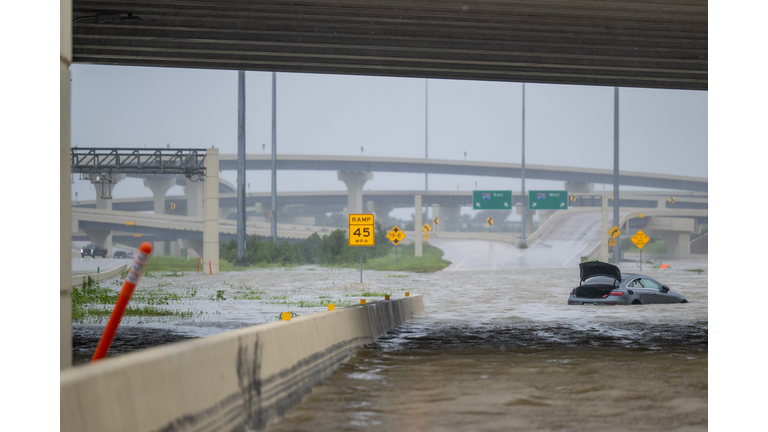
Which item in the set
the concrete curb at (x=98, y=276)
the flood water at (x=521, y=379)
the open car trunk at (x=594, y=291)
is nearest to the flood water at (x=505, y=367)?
the flood water at (x=521, y=379)

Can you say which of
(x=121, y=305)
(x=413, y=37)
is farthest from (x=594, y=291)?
(x=121, y=305)

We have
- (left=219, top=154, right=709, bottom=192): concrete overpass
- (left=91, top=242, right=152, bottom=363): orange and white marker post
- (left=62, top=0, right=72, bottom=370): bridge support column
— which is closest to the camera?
(left=62, top=0, right=72, bottom=370): bridge support column

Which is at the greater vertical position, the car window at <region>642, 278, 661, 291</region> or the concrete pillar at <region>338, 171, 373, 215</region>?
the concrete pillar at <region>338, 171, 373, 215</region>

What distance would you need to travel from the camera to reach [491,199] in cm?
8594

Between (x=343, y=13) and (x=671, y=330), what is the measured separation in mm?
9308

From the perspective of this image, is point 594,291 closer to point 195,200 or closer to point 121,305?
point 121,305

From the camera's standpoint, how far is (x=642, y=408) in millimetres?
7441

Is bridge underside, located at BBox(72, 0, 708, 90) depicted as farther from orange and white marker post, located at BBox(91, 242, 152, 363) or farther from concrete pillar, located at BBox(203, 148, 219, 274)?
concrete pillar, located at BBox(203, 148, 219, 274)

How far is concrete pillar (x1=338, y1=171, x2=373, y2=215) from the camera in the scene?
120375mm

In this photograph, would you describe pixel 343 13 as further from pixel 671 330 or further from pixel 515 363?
pixel 671 330

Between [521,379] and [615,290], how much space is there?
50.7ft

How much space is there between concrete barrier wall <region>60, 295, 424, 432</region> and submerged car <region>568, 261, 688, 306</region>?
52.6 ft

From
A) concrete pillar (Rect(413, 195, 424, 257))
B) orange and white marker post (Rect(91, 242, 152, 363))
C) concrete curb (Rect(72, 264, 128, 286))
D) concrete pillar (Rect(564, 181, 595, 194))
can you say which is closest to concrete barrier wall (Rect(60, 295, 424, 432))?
orange and white marker post (Rect(91, 242, 152, 363))
